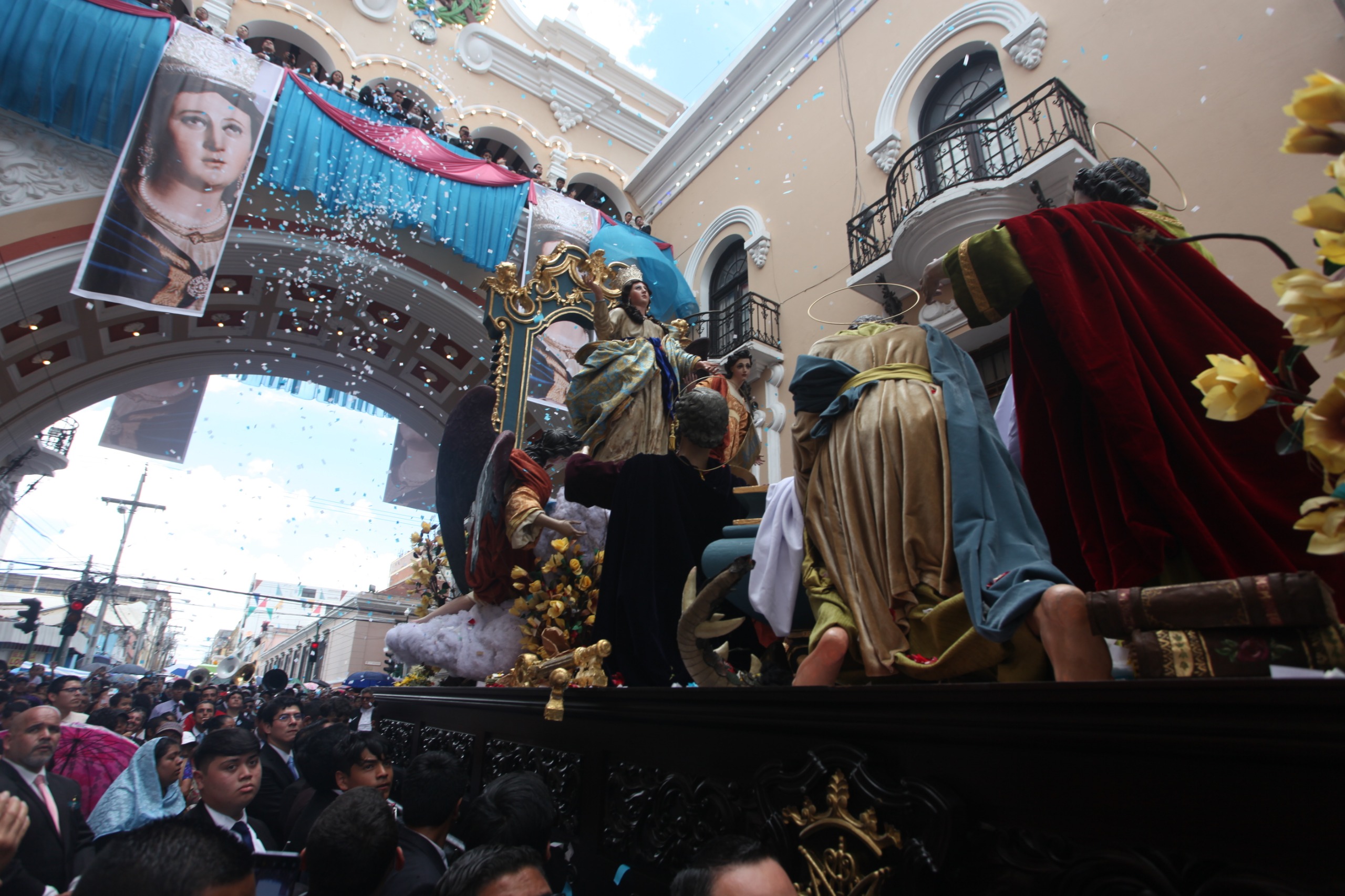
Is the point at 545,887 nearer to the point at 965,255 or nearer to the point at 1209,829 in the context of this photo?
the point at 1209,829

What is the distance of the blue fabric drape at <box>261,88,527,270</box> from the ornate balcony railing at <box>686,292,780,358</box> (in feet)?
9.10

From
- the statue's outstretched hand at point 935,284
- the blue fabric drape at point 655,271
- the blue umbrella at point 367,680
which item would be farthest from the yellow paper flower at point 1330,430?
the blue umbrella at point 367,680

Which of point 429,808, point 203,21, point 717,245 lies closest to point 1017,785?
point 429,808

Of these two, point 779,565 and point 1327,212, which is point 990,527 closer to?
point 779,565

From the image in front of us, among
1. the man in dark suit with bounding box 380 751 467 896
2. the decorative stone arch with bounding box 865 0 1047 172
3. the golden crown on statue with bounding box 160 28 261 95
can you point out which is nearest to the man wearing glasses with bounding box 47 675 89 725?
the man in dark suit with bounding box 380 751 467 896

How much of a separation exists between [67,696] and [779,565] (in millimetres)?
5656

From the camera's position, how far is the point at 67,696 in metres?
4.84

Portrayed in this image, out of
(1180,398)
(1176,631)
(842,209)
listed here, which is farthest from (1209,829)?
(842,209)

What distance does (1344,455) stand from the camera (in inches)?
28.7

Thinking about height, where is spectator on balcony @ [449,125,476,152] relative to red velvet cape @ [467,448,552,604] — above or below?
above

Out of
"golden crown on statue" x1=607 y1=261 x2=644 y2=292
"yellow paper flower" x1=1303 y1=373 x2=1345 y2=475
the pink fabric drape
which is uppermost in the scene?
the pink fabric drape

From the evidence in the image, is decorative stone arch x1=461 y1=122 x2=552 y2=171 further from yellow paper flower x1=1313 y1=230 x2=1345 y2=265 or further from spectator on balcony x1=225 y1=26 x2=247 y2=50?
yellow paper flower x1=1313 y1=230 x2=1345 y2=265

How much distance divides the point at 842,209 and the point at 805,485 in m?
7.02

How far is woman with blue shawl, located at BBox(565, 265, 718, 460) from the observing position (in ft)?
11.1
